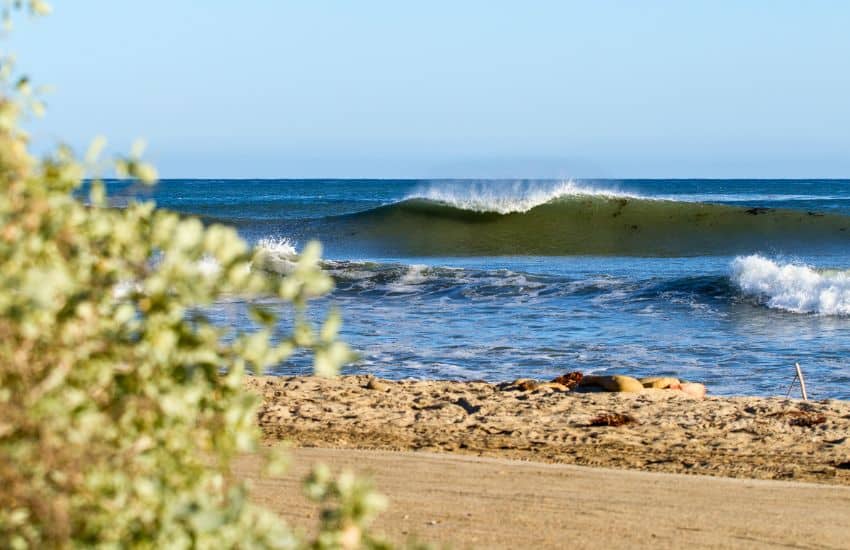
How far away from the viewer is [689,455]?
782 centimetres

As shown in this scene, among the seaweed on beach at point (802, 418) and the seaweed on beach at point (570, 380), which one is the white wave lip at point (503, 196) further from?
the seaweed on beach at point (802, 418)

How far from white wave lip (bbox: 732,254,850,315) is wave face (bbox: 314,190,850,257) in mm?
10125

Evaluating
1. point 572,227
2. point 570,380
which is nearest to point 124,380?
point 570,380

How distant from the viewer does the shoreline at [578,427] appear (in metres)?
7.66

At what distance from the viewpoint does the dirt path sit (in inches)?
213

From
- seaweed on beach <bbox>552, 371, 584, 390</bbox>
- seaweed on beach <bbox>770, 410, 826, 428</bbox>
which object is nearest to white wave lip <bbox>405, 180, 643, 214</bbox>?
seaweed on beach <bbox>552, 371, 584, 390</bbox>

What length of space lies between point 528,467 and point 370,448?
1.30 metres

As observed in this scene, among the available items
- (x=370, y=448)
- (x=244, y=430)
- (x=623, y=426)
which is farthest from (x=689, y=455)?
(x=244, y=430)

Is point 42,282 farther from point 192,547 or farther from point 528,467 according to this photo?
point 528,467

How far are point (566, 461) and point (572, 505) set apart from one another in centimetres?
151

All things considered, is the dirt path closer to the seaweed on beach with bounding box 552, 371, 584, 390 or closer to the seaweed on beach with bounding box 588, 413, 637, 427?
the seaweed on beach with bounding box 588, 413, 637, 427

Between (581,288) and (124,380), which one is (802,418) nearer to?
(124,380)

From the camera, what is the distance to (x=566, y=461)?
24.7 ft

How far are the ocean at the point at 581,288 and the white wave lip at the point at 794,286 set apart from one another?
0.04m
